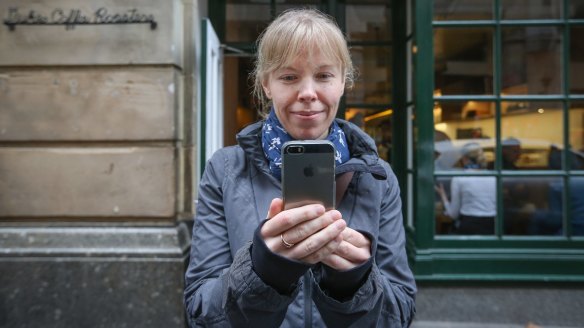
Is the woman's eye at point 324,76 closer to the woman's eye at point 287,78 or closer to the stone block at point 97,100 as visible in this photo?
the woman's eye at point 287,78

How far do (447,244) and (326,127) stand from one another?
9.91ft

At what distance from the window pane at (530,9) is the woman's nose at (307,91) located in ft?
11.7

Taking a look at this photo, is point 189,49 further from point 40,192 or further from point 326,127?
point 326,127

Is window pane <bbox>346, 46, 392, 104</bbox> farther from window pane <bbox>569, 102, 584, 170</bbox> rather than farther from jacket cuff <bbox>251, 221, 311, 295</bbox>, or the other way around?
jacket cuff <bbox>251, 221, 311, 295</bbox>

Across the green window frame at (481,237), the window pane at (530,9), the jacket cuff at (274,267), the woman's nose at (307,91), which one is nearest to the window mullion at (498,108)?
the green window frame at (481,237)

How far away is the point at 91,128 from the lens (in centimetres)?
338

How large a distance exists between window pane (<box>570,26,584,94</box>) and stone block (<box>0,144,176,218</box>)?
12.7 feet

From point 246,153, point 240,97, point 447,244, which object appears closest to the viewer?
point 246,153

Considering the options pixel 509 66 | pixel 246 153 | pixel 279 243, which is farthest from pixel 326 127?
pixel 509 66

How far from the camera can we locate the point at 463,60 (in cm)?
405

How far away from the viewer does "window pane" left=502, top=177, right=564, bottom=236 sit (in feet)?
13.0

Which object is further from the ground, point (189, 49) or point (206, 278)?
point (189, 49)

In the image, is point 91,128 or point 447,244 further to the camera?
point 447,244

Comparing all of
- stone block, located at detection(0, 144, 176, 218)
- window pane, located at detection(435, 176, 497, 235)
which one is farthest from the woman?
window pane, located at detection(435, 176, 497, 235)
